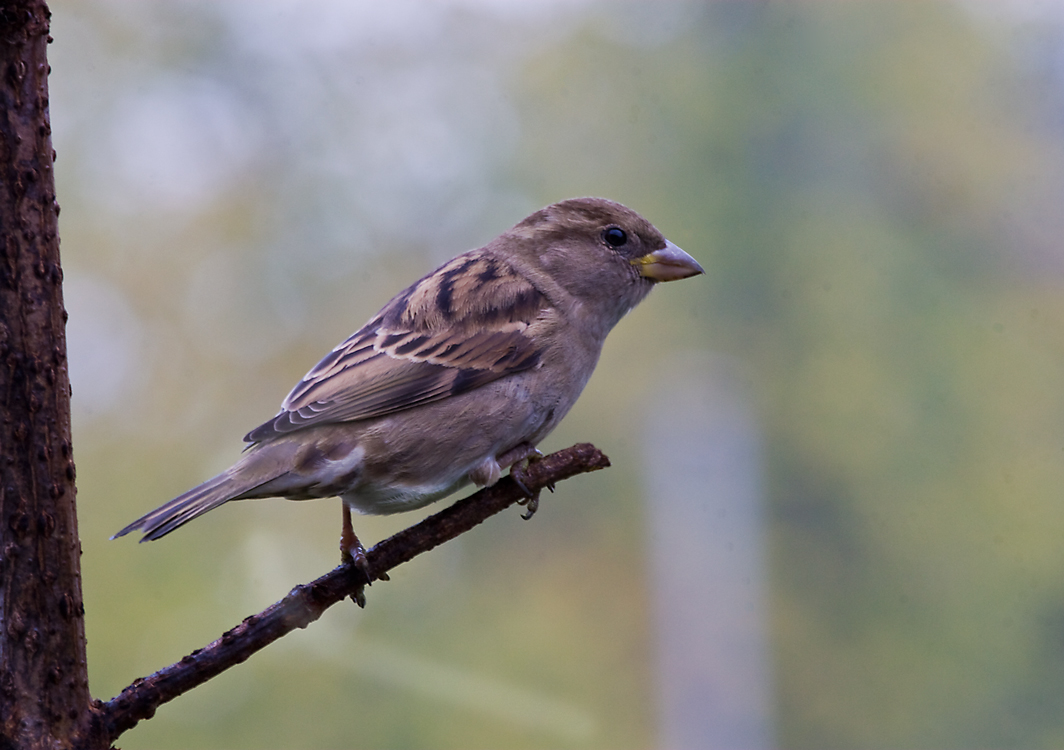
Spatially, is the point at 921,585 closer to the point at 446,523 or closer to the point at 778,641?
the point at 778,641

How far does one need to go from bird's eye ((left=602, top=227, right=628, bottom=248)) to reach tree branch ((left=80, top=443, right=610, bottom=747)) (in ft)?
2.84

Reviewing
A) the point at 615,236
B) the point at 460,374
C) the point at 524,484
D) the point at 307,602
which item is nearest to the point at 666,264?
the point at 615,236

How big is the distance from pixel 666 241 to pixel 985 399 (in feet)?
11.9

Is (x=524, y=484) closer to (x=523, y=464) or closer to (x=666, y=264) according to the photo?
(x=523, y=464)

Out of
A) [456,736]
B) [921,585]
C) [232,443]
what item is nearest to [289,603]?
[456,736]

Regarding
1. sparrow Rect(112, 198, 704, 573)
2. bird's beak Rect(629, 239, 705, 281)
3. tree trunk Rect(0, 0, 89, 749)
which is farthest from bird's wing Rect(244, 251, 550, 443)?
tree trunk Rect(0, 0, 89, 749)

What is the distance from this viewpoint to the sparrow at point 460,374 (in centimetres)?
187

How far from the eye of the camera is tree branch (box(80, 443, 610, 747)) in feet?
4.27

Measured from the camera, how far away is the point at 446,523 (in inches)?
61.2

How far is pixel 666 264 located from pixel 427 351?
64cm

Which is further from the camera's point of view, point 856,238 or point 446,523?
point 856,238

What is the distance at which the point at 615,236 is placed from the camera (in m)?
2.43

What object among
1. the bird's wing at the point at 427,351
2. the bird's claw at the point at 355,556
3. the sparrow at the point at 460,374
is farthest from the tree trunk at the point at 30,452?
the bird's wing at the point at 427,351

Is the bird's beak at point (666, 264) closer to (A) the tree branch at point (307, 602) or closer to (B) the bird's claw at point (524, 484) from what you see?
(B) the bird's claw at point (524, 484)
